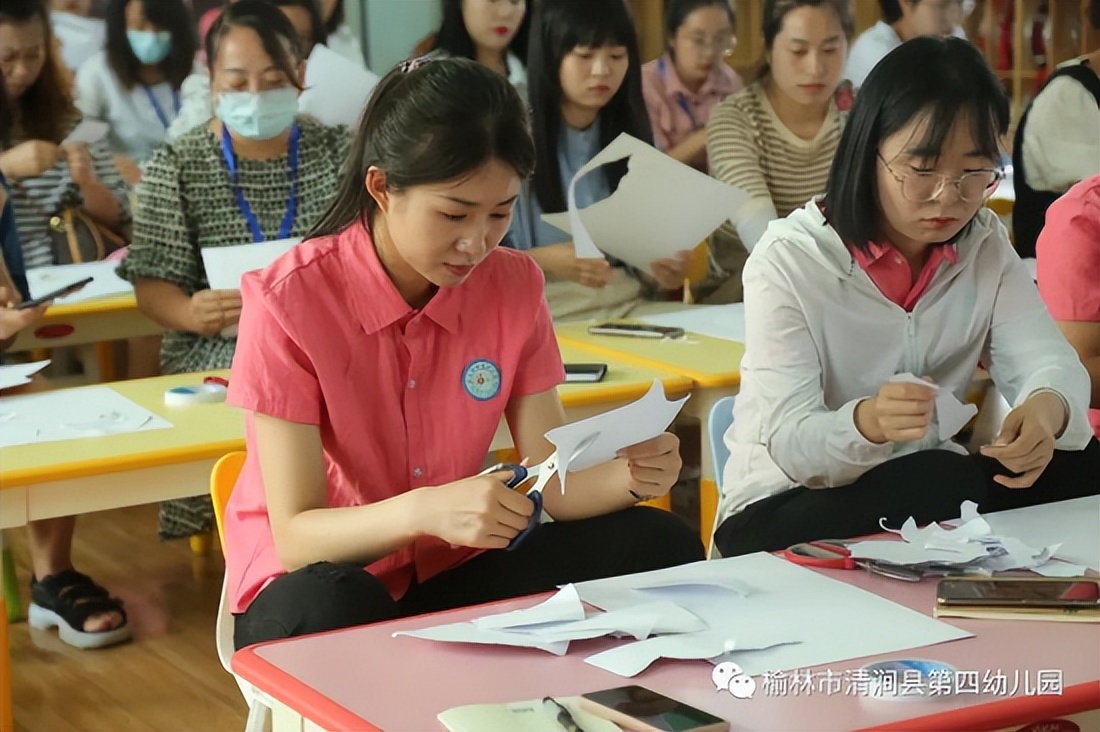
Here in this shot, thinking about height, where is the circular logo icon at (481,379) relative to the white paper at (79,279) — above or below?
above

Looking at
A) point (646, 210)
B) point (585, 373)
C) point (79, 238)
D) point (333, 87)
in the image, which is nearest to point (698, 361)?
point (585, 373)

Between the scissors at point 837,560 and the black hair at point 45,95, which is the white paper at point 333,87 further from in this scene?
the scissors at point 837,560

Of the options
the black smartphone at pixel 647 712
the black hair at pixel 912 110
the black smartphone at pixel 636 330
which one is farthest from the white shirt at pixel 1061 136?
the black smartphone at pixel 647 712

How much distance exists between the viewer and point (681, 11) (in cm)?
431

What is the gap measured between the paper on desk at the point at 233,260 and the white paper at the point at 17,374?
515mm

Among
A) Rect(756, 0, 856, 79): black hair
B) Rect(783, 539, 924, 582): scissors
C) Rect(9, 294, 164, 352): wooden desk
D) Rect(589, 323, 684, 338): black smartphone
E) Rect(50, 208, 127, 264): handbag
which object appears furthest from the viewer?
Rect(756, 0, 856, 79): black hair

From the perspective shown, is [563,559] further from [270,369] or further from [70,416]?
[70,416]

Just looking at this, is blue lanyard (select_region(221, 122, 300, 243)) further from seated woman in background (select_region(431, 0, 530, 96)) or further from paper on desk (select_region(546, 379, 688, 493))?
paper on desk (select_region(546, 379, 688, 493))

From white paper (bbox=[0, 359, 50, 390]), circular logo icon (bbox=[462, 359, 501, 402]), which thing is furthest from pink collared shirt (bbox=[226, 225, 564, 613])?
white paper (bbox=[0, 359, 50, 390])

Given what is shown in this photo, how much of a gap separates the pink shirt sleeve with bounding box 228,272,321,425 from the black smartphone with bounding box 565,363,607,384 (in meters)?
0.94

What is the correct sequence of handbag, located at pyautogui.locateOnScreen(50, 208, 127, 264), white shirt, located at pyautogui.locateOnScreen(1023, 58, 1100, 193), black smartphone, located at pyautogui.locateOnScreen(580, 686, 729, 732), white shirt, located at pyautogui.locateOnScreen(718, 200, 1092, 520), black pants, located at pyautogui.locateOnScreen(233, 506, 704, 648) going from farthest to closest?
white shirt, located at pyautogui.locateOnScreen(1023, 58, 1100, 193) → handbag, located at pyautogui.locateOnScreen(50, 208, 127, 264) → white shirt, located at pyautogui.locateOnScreen(718, 200, 1092, 520) → black pants, located at pyautogui.locateOnScreen(233, 506, 704, 648) → black smartphone, located at pyautogui.locateOnScreen(580, 686, 729, 732)

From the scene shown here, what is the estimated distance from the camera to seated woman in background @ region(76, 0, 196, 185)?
12.4 feet

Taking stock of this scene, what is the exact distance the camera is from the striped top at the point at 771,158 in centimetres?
382

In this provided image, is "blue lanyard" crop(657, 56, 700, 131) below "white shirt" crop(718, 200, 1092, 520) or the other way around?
the other way around
